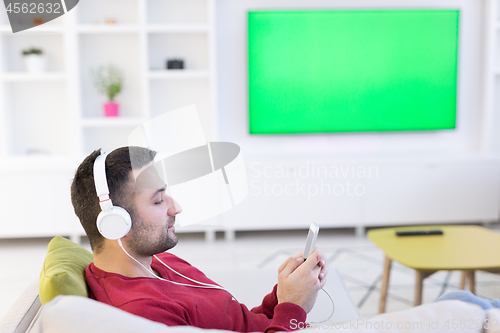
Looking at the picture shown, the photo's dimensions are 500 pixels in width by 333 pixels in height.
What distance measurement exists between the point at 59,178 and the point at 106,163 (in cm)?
256

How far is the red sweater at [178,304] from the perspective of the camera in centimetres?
91

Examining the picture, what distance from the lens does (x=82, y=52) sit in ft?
12.1

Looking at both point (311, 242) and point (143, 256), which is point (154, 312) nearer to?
point (143, 256)

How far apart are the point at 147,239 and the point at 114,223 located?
111mm

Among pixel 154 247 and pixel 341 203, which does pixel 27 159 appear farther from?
pixel 154 247

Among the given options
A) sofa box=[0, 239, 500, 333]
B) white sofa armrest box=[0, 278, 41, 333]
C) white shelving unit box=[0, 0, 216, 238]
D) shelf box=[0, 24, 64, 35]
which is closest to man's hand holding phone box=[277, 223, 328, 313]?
sofa box=[0, 239, 500, 333]

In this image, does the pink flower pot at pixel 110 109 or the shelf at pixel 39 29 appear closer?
the shelf at pixel 39 29

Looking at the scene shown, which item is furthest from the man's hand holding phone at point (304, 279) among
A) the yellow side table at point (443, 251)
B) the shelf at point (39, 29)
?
the shelf at point (39, 29)

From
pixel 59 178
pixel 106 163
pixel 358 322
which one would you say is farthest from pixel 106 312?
pixel 59 178

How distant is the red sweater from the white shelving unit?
2.53 metres

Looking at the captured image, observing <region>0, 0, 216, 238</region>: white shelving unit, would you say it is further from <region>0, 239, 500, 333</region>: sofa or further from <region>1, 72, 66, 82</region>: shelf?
<region>0, 239, 500, 333</region>: sofa

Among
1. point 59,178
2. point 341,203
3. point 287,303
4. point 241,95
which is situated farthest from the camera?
point 241,95

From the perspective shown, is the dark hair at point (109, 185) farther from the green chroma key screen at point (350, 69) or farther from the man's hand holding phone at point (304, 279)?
the green chroma key screen at point (350, 69)

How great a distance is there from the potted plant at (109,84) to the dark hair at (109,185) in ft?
8.94
